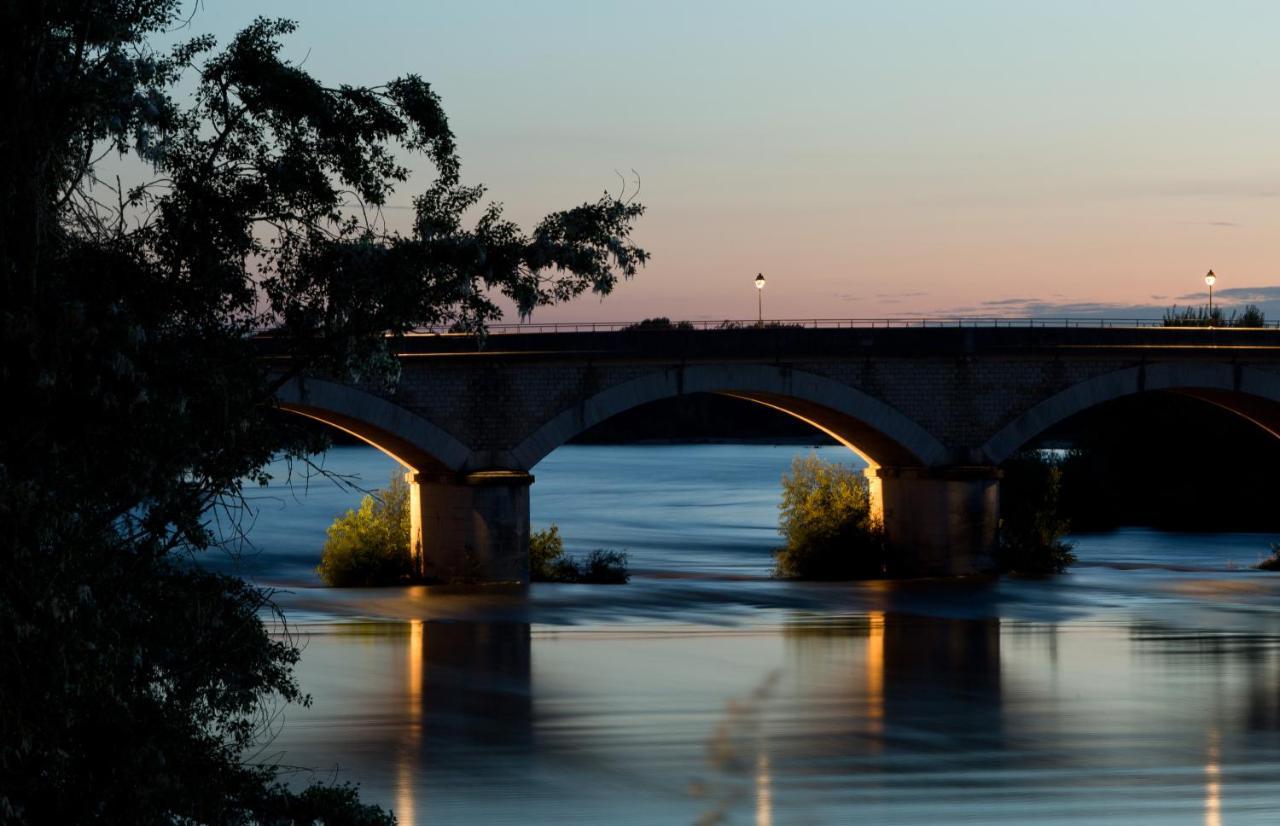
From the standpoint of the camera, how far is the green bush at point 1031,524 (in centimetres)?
3478

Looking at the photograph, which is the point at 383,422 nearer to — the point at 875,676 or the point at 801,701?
the point at 875,676

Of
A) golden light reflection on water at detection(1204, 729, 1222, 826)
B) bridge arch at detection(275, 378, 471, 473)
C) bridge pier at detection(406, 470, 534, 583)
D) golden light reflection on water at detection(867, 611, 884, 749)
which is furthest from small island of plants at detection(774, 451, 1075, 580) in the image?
golden light reflection on water at detection(1204, 729, 1222, 826)

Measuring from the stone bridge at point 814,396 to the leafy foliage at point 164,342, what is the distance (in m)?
18.2

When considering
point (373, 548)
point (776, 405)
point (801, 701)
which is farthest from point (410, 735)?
point (776, 405)

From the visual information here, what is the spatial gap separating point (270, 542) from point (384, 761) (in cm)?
4302

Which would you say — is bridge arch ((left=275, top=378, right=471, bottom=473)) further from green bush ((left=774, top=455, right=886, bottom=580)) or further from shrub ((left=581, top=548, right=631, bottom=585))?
green bush ((left=774, top=455, right=886, bottom=580))

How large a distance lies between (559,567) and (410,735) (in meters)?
16.5

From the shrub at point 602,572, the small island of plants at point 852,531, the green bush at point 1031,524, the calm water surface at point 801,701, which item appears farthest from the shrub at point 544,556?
the green bush at point 1031,524

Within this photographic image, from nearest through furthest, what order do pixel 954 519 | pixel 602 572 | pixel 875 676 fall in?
pixel 875 676
pixel 954 519
pixel 602 572

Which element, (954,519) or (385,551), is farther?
(954,519)

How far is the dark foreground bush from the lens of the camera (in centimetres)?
3203

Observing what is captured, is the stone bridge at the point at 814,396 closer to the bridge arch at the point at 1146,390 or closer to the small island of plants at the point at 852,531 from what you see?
the bridge arch at the point at 1146,390

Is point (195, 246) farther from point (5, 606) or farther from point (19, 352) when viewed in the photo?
point (5, 606)

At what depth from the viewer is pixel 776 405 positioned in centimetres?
3384
